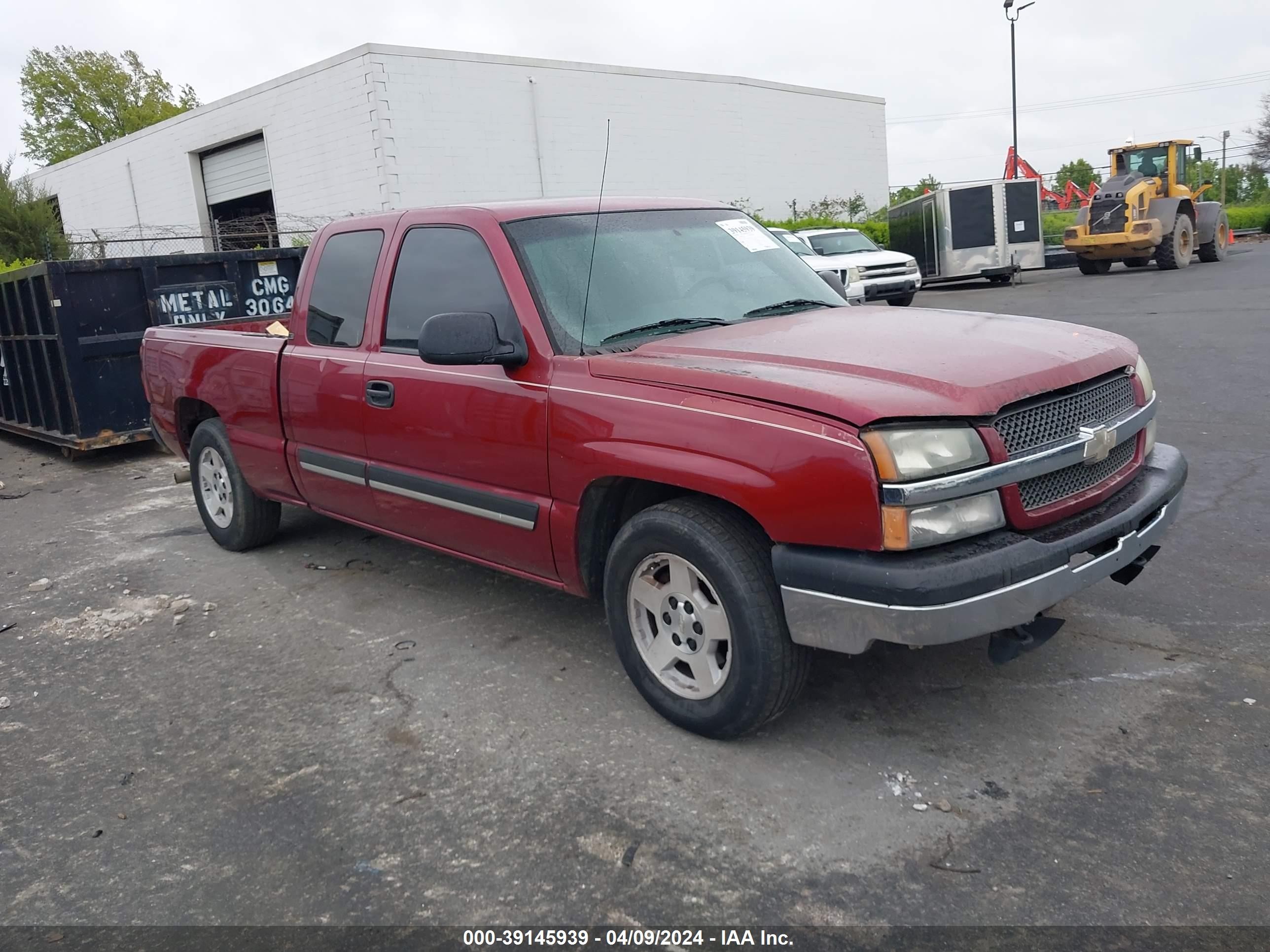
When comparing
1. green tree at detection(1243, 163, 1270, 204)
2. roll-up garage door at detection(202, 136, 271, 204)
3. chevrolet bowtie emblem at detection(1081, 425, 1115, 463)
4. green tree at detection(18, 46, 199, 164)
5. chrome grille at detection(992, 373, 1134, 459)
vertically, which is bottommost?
chevrolet bowtie emblem at detection(1081, 425, 1115, 463)

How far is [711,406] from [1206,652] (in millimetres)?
2217

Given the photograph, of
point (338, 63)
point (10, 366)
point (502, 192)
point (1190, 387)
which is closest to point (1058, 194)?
point (502, 192)

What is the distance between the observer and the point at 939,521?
9.60ft

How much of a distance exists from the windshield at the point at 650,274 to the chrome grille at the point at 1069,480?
138 cm

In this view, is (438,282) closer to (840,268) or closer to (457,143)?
(840,268)

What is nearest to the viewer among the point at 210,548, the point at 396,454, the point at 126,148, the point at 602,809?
the point at 602,809

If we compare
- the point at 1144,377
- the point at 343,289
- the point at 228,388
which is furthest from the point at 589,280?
the point at 228,388

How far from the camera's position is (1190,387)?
8.71 metres

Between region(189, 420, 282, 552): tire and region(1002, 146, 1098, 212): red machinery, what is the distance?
25355 mm

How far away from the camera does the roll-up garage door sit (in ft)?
87.0

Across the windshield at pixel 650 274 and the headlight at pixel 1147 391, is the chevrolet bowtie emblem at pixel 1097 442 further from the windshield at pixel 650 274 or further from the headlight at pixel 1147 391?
the windshield at pixel 650 274

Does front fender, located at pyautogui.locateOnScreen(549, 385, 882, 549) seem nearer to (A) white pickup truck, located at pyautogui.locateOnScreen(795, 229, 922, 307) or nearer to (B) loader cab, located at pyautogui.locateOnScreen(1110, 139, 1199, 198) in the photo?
(A) white pickup truck, located at pyautogui.locateOnScreen(795, 229, 922, 307)

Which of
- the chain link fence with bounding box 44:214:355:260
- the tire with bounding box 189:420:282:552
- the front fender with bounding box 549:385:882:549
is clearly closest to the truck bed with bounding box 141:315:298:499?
the tire with bounding box 189:420:282:552

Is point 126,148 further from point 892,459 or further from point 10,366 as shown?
point 892,459
